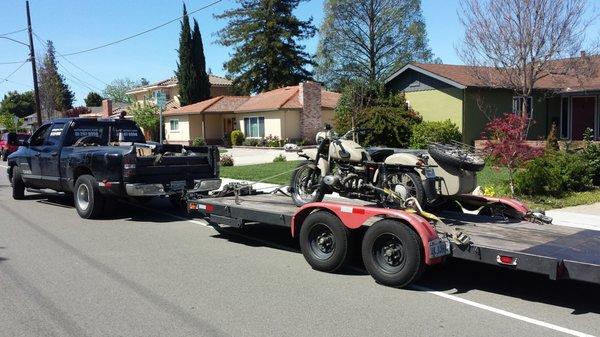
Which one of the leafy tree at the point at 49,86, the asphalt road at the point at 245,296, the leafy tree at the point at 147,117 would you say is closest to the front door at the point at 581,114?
the asphalt road at the point at 245,296

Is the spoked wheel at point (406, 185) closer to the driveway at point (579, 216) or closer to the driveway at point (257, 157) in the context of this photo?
the driveway at point (579, 216)

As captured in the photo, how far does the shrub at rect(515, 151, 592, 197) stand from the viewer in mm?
12719

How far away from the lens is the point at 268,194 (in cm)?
1033

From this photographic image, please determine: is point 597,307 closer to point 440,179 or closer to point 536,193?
point 440,179

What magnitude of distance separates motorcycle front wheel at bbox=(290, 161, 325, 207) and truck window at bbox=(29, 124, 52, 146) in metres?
7.22

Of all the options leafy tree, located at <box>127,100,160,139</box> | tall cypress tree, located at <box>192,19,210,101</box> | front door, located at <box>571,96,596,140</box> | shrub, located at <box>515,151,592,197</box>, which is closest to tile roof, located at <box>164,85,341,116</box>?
leafy tree, located at <box>127,100,160,139</box>

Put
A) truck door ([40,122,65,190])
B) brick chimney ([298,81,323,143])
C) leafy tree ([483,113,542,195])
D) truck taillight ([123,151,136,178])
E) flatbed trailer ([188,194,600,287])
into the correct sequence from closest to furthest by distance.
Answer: flatbed trailer ([188,194,600,287]), truck taillight ([123,151,136,178]), leafy tree ([483,113,542,195]), truck door ([40,122,65,190]), brick chimney ([298,81,323,143])

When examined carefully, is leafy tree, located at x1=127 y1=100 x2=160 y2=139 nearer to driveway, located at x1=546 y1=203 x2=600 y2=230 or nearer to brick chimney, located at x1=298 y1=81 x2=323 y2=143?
brick chimney, located at x1=298 y1=81 x2=323 y2=143

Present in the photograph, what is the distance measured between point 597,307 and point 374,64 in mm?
44625

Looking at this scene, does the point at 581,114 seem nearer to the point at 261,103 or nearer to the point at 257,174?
the point at 257,174

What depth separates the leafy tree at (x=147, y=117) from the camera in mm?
49031

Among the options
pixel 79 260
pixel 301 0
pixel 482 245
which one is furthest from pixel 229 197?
pixel 301 0

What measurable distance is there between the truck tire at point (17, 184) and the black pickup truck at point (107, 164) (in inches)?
26.5

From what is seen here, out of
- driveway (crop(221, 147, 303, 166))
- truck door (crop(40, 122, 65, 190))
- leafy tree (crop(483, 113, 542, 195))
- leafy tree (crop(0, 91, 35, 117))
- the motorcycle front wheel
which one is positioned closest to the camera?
the motorcycle front wheel
